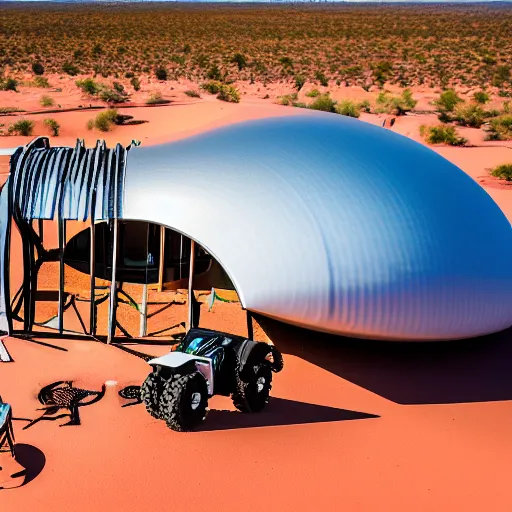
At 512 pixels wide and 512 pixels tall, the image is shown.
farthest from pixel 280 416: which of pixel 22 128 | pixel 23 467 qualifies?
pixel 22 128

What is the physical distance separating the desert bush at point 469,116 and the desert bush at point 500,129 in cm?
127

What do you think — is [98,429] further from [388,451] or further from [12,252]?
[12,252]

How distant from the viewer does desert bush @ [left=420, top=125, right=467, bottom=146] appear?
32.8 metres

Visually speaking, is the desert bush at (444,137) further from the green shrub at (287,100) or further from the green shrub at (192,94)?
the green shrub at (192,94)

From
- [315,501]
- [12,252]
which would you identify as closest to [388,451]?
[315,501]

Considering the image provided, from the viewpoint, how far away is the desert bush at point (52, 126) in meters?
32.4

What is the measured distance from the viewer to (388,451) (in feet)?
32.3

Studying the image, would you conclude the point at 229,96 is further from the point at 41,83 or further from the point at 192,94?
the point at 41,83

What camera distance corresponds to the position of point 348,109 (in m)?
37.2

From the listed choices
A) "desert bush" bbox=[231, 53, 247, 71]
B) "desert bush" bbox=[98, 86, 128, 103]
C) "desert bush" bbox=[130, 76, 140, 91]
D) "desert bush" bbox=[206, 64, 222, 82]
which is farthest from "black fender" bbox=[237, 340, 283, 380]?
"desert bush" bbox=[231, 53, 247, 71]

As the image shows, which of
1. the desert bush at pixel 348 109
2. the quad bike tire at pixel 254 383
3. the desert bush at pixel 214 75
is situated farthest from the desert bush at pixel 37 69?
the quad bike tire at pixel 254 383

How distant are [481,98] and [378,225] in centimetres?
3440

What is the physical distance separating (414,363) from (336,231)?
2781 mm

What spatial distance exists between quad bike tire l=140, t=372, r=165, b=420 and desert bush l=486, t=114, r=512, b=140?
2810 cm
